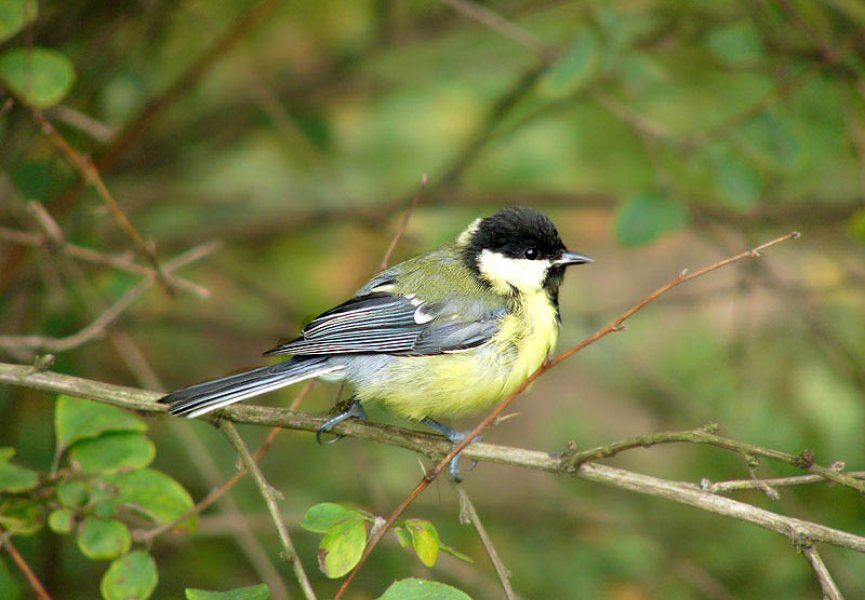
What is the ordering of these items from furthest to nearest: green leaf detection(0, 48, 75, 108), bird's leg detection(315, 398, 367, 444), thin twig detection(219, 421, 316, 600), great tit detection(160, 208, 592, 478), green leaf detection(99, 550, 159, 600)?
great tit detection(160, 208, 592, 478)
green leaf detection(0, 48, 75, 108)
bird's leg detection(315, 398, 367, 444)
green leaf detection(99, 550, 159, 600)
thin twig detection(219, 421, 316, 600)

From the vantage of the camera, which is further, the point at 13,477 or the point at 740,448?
the point at 13,477

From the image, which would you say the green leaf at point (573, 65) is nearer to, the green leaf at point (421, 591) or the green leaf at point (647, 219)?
the green leaf at point (647, 219)

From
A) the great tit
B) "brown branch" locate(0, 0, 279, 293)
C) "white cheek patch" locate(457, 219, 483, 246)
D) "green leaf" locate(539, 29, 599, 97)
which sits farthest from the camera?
"white cheek patch" locate(457, 219, 483, 246)

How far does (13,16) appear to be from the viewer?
2.36 meters

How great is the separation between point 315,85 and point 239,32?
3.86ft

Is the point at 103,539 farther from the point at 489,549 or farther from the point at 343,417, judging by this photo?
the point at 489,549

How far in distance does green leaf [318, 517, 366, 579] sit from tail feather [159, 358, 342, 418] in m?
0.54

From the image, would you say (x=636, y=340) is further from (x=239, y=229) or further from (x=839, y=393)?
(x=239, y=229)

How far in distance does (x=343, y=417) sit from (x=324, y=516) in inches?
23.8

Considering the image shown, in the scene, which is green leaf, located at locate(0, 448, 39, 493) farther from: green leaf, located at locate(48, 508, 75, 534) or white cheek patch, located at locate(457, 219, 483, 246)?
white cheek patch, located at locate(457, 219, 483, 246)

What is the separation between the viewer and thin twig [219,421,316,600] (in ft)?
5.79

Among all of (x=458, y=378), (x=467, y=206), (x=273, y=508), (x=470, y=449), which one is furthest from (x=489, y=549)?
(x=467, y=206)

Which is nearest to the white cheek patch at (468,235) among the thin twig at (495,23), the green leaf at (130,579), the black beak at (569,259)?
the black beak at (569,259)

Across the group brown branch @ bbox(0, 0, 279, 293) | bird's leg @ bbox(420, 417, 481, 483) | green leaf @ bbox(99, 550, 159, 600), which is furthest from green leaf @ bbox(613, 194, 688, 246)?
green leaf @ bbox(99, 550, 159, 600)
